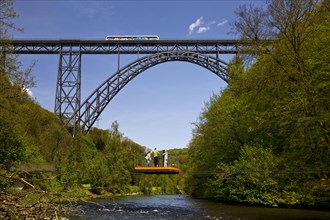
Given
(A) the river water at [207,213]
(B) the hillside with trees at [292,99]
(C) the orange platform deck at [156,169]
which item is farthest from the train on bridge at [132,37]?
(C) the orange platform deck at [156,169]

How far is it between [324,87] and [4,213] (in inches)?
610

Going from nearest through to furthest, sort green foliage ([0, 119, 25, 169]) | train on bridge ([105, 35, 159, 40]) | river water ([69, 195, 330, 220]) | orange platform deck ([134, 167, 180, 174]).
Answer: river water ([69, 195, 330, 220]) < green foliage ([0, 119, 25, 169]) < orange platform deck ([134, 167, 180, 174]) < train on bridge ([105, 35, 159, 40])

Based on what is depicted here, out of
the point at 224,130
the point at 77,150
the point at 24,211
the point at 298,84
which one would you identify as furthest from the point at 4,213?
the point at 77,150

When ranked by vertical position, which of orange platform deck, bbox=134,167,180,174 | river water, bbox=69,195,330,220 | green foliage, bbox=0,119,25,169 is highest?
green foliage, bbox=0,119,25,169

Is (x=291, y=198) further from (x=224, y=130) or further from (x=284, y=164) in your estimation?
(x=224, y=130)

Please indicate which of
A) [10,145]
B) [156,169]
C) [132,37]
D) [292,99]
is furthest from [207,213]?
[132,37]

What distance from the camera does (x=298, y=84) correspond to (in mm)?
15969

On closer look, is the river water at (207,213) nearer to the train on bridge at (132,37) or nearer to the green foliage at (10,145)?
the green foliage at (10,145)

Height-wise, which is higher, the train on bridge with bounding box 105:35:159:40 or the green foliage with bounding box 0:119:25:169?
the train on bridge with bounding box 105:35:159:40

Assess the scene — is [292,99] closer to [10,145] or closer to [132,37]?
[10,145]

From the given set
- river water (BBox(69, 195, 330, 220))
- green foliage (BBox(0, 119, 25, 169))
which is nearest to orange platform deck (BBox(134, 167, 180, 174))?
river water (BBox(69, 195, 330, 220))

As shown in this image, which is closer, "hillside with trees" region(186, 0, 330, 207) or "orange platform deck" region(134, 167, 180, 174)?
"hillside with trees" region(186, 0, 330, 207)

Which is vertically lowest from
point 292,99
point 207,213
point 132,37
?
point 207,213

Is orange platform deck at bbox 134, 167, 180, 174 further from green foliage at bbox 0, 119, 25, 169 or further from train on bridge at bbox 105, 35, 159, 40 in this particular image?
train on bridge at bbox 105, 35, 159, 40
